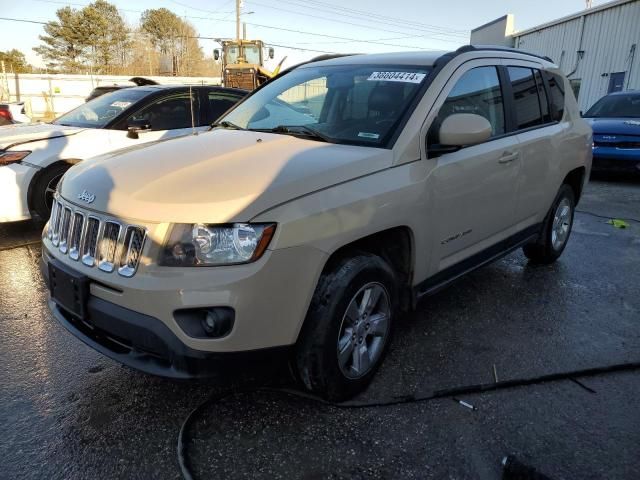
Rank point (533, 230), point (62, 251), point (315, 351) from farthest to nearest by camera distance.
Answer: point (533, 230), point (62, 251), point (315, 351)

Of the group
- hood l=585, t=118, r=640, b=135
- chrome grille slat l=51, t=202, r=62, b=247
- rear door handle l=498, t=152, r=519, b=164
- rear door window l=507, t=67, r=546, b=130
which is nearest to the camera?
chrome grille slat l=51, t=202, r=62, b=247

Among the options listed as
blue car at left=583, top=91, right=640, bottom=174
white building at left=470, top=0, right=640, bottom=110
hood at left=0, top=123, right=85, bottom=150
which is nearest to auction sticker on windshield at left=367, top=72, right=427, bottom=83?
hood at left=0, top=123, right=85, bottom=150

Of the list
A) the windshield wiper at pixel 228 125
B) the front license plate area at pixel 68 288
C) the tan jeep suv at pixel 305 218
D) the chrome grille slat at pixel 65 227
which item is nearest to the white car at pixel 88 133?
the windshield wiper at pixel 228 125

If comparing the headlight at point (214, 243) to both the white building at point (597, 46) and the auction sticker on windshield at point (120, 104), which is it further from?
the white building at point (597, 46)

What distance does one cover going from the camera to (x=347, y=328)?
2645mm

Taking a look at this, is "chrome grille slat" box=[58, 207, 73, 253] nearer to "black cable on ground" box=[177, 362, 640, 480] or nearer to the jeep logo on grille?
the jeep logo on grille

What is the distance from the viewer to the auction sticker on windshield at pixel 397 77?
3197 mm

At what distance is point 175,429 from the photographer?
2516mm

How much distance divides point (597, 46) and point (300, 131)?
64.7ft

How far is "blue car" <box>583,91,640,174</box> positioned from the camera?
930cm

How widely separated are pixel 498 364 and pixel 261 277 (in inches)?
71.5

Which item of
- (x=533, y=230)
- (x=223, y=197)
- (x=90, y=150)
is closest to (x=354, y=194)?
(x=223, y=197)

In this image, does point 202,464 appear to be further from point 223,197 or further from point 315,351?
point 223,197

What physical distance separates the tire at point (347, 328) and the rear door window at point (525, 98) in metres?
2.02
